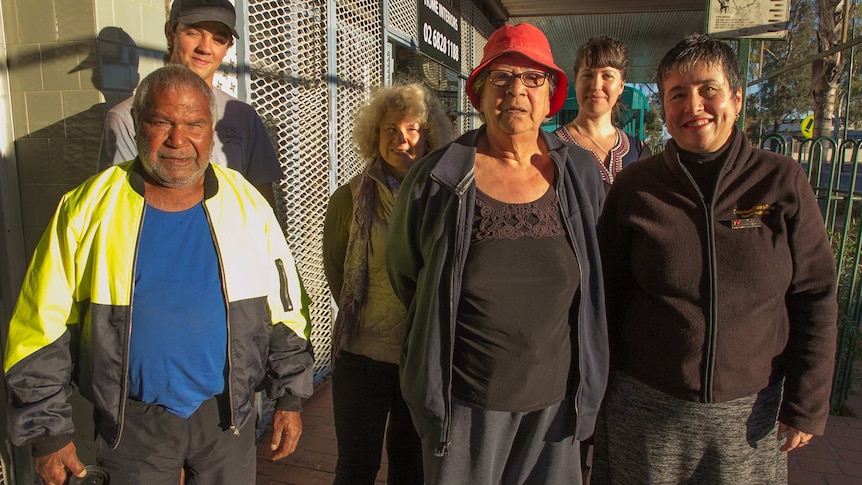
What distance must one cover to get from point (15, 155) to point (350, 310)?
1.57 meters

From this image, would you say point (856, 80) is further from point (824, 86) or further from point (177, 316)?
point (177, 316)

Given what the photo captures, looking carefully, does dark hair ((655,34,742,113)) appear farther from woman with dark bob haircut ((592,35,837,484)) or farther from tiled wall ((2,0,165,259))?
tiled wall ((2,0,165,259))

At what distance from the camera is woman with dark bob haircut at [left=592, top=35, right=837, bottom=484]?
5.94 ft

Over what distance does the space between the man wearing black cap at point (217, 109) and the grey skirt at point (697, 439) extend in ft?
5.88

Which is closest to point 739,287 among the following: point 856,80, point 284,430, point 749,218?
point 749,218

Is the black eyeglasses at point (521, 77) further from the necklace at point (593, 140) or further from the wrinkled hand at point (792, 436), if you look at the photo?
the wrinkled hand at point (792, 436)

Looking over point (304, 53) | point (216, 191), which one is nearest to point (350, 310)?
point (216, 191)

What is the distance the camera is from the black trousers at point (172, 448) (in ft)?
5.69

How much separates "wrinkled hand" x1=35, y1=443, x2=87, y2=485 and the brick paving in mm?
1631

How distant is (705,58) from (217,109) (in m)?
1.79

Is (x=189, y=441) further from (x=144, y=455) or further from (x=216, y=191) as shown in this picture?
(x=216, y=191)

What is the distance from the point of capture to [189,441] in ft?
5.90

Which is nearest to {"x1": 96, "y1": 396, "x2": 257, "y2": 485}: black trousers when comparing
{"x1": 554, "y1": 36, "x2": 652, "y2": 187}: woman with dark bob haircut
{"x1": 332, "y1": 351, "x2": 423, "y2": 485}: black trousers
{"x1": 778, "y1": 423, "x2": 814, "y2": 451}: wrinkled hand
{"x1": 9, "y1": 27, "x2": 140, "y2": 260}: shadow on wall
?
{"x1": 332, "y1": 351, "x2": 423, "y2": 485}: black trousers

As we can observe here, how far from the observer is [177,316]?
1.72 metres
